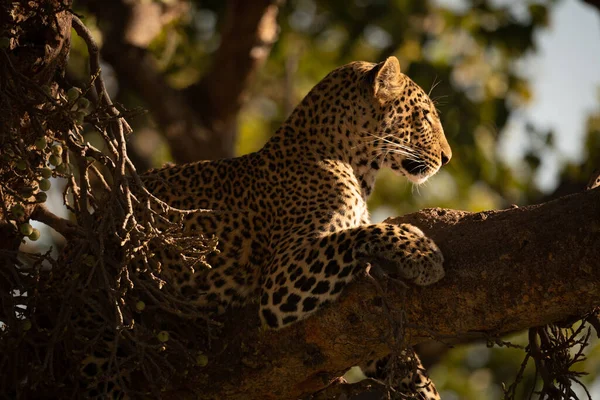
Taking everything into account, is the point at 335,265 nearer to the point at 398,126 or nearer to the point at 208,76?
the point at 398,126

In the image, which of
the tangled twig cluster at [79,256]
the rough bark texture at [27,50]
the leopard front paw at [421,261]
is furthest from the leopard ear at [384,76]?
the rough bark texture at [27,50]

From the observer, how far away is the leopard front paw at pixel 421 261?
6.02 m

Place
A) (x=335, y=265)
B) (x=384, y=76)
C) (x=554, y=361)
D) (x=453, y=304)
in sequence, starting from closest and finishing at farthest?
(x=453, y=304), (x=554, y=361), (x=335, y=265), (x=384, y=76)

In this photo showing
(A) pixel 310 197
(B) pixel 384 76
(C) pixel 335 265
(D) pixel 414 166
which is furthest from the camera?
(D) pixel 414 166

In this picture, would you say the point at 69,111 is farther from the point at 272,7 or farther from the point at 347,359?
the point at 272,7

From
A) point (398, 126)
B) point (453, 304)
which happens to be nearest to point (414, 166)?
point (398, 126)

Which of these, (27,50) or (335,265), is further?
(335,265)

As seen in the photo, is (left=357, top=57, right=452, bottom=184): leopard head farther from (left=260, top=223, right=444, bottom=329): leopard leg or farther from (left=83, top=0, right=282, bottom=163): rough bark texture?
(left=83, top=0, right=282, bottom=163): rough bark texture

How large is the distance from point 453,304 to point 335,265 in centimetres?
95

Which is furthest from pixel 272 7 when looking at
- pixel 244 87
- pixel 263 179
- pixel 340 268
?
pixel 340 268

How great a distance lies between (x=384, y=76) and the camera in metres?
8.20

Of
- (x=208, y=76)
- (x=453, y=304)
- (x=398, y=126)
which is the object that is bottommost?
(x=453, y=304)

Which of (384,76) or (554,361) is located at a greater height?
(384,76)

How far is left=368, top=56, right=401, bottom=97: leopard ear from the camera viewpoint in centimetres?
812
